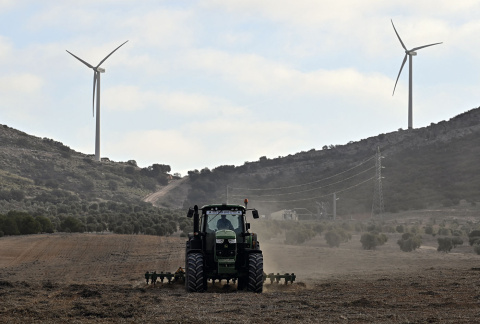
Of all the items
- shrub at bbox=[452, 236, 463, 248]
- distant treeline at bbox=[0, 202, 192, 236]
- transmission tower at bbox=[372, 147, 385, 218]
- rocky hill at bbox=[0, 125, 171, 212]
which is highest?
rocky hill at bbox=[0, 125, 171, 212]

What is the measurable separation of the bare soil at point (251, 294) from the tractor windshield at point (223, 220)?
6.71 feet

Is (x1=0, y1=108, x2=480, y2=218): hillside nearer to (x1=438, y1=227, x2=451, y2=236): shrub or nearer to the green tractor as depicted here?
(x1=438, y1=227, x2=451, y2=236): shrub

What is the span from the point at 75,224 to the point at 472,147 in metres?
83.7

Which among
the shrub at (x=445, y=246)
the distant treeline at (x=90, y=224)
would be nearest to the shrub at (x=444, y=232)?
the shrub at (x=445, y=246)

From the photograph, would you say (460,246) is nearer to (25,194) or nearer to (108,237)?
(108,237)

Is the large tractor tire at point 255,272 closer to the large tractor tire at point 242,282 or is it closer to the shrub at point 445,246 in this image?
the large tractor tire at point 242,282

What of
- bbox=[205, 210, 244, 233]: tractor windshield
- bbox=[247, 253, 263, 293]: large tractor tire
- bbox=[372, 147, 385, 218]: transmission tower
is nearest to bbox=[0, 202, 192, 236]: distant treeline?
bbox=[372, 147, 385, 218]: transmission tower

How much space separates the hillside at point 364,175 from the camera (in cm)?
10950

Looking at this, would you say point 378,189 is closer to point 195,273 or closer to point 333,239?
point 333,239

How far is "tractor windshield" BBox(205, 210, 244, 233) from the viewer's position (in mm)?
24453

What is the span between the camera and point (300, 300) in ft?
69.9

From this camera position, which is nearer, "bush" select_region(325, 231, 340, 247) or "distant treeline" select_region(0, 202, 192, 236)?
"bush" select_region(325, 231, 340, 247)

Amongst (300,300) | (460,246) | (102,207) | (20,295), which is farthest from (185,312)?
(102,207)

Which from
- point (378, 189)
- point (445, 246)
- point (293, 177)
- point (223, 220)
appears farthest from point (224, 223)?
point (293, 177)
